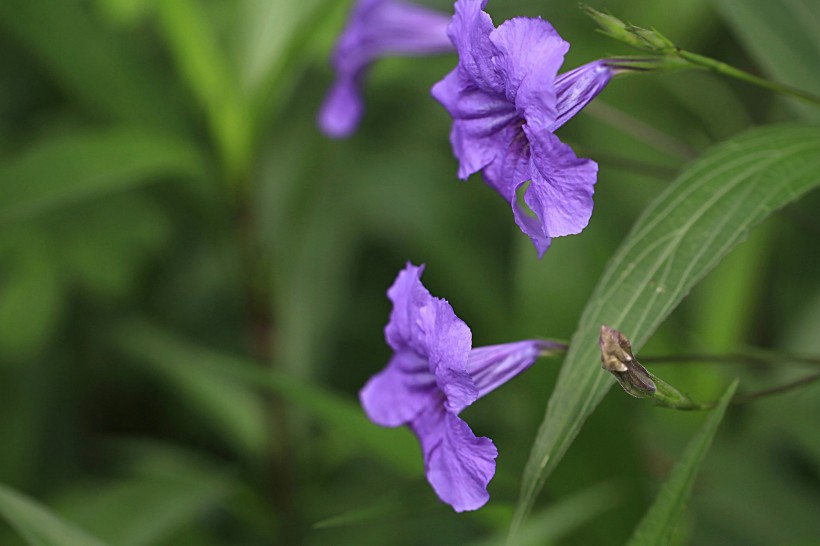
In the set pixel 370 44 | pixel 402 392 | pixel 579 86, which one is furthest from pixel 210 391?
pixel 579 86

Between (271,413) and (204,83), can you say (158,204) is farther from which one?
(271,413)

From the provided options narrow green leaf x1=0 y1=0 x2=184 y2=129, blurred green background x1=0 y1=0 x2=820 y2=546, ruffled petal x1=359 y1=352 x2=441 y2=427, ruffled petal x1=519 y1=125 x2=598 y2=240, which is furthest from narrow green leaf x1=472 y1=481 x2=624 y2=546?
narrow green leaf x1=0 y1=0 x2=184 y2=129

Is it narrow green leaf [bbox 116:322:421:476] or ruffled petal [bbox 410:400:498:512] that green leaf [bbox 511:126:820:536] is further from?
narrow green leaf [bbox 116:322:421:476]

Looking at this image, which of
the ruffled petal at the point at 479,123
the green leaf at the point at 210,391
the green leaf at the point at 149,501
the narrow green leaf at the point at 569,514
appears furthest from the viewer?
the green leaf at the point at 210,391

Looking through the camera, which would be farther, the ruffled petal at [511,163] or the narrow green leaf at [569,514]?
the narrow green leaf at [569,514]

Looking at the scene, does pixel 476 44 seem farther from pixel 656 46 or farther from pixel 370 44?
pixel 370 44

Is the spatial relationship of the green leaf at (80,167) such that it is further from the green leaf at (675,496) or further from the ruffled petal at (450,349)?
the green leaf at (675,496)

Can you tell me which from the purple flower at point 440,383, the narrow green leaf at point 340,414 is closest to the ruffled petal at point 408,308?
A: the purple flower at point 440,383
